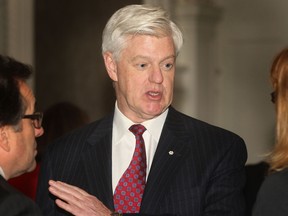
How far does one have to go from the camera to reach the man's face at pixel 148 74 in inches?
135

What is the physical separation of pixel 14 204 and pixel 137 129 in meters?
1.10

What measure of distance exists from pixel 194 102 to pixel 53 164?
11.2 ft

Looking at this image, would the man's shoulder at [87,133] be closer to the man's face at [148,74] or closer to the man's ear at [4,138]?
the man's face at [148,74]

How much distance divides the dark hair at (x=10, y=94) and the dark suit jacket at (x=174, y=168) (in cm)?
66

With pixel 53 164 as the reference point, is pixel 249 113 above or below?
below

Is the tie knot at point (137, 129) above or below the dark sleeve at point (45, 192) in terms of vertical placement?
above

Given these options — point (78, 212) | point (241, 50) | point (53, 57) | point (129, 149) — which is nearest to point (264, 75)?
point (241, 50)

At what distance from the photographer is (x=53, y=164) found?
11.7 ft

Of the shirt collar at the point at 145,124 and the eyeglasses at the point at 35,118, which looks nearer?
the eyeglasses at the point at 35,118

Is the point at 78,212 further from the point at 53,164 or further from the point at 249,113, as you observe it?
the point at 249,113

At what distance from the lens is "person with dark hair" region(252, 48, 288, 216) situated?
111 inches

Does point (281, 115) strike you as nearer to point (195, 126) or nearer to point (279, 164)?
point (279, 164)

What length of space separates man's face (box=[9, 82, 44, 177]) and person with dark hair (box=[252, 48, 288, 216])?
894 mm

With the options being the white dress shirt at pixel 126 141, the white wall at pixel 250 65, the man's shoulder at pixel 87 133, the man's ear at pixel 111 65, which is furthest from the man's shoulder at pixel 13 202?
the white wall at pixel 250 65
